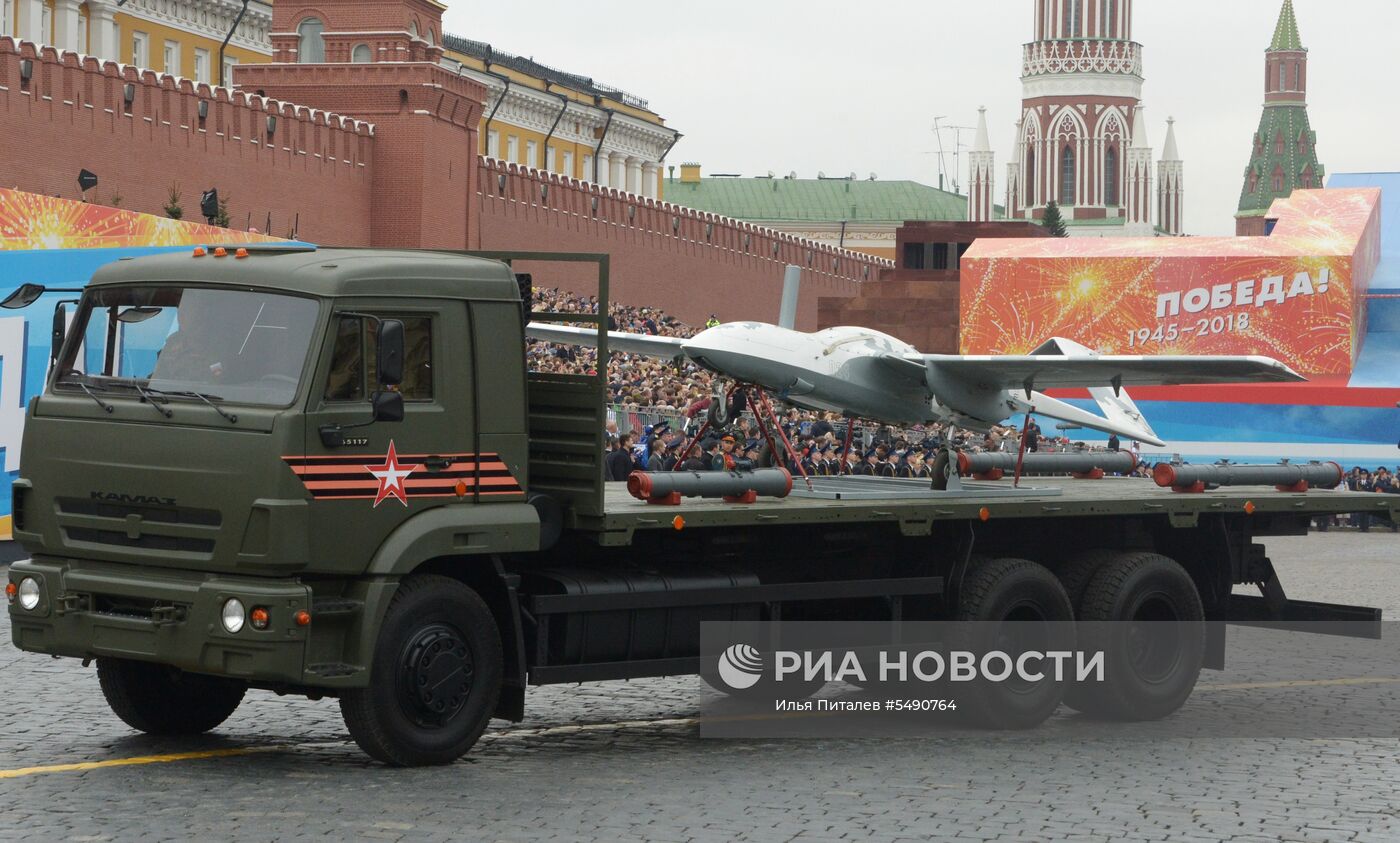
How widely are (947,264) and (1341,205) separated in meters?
24.0

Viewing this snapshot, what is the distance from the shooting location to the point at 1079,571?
12.8 m

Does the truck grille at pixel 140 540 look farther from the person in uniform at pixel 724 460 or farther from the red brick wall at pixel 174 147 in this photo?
the red brick wall at pixel 174 147

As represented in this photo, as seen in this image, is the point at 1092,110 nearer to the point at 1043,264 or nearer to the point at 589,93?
the point at 589,93

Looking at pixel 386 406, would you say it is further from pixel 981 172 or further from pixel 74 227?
pixel 981 172

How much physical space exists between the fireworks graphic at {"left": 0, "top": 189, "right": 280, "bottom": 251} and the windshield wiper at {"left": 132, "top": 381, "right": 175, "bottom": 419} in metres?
11.1

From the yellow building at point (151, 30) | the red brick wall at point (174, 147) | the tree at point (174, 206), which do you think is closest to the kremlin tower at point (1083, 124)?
the yellow building at point (151, 30)

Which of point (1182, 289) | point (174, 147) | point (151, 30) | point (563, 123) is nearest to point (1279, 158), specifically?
point (563, 123)

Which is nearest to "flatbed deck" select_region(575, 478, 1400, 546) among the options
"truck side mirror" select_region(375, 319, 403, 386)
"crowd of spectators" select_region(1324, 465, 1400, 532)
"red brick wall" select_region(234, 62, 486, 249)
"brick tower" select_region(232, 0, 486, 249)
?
A: "truck side mirror" select_region(375, 319, 403, 386)

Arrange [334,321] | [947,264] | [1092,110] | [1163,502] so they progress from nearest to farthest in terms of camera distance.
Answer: [334,321] → [1163,502] → [947,264] → [1092,110]

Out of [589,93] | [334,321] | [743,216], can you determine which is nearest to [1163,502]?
[334,321]

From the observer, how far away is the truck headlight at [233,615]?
935cm

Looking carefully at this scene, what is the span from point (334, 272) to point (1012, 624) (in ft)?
15.0

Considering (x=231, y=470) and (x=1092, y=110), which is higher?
(x=1092, y=110)

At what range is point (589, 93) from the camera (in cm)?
9550
